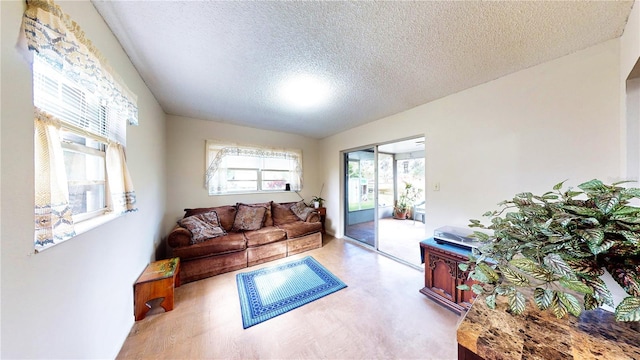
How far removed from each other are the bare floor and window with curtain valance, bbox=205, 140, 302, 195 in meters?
1.82

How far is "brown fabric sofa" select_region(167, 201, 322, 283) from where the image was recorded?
8.11 ft

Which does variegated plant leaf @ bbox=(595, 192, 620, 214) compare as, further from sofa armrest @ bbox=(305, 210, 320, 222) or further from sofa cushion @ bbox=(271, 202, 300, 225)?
sofa cushion @ bbox=(271, 202, 300, 225)

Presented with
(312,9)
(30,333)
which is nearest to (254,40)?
(312,9)

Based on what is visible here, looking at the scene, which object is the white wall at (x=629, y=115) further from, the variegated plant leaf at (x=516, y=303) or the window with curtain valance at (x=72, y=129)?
the window with curtain valance at (x=72, y=129)

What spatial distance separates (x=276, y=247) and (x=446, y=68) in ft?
10.6

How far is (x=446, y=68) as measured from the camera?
1.83 m

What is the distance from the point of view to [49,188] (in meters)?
0.83

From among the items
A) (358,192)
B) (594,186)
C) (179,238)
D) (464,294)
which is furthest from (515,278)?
(358,192)

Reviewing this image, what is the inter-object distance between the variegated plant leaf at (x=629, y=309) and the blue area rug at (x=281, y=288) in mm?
2019

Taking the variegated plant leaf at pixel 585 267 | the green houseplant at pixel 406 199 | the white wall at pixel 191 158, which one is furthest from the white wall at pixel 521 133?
the green houseplant at pixel 406 199

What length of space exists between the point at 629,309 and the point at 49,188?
216 cm

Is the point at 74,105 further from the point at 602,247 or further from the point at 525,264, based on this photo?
the point at 602,247

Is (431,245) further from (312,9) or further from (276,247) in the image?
(312,9)

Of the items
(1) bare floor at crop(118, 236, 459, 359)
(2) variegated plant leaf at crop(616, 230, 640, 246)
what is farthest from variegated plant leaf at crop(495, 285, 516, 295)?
(1) bare floor at crop(118, 236, 459, 359)
